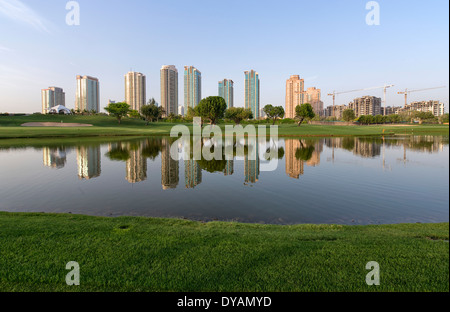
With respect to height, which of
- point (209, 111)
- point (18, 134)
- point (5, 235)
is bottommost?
point (5, 235)

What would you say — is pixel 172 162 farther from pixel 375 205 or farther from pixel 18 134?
pixel 18 134

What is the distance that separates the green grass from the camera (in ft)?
14.6

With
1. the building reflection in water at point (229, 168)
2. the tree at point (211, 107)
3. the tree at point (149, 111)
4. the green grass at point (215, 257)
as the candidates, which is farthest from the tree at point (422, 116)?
the green grass at point (215, 257)

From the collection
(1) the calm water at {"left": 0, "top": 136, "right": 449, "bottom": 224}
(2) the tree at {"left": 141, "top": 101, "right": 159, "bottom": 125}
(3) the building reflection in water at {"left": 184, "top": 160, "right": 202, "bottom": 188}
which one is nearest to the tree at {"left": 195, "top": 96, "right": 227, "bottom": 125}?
(2) the tree at {"left": 141, "top": 101, "right": 159, "bottom": 125}

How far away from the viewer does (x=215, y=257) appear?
5.40m

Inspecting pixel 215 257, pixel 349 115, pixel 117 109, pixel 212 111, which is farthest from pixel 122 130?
pixel 349 115

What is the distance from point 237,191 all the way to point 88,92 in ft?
627

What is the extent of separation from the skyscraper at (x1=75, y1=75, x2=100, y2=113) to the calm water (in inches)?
6526

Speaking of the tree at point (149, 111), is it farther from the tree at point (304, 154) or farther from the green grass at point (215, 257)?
the green grass at point (215, 257)

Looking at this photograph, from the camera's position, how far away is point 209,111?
307 ft

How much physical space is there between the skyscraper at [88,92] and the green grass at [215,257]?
178377 mm

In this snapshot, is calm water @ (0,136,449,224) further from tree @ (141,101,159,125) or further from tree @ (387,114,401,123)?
tree @ (387,114,401,123)

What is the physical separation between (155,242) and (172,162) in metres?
17.7
